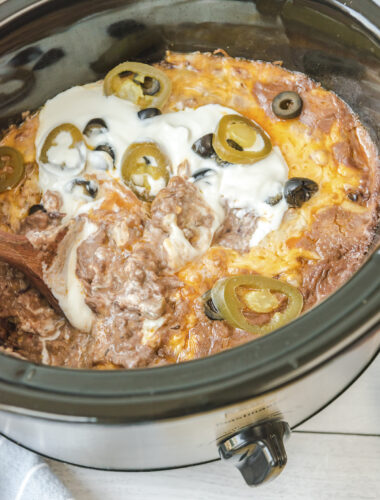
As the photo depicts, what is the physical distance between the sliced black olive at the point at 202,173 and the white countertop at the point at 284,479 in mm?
647

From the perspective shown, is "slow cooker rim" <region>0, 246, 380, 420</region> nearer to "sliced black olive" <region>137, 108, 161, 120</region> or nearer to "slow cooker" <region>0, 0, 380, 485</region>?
"slow cooker" <region>0, 0, 380, 485</region>

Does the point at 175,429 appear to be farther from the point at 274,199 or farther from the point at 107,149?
the point at 107,149

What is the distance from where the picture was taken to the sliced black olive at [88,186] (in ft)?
5.32

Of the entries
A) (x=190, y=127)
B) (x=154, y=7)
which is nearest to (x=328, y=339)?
(x=190, y=127)

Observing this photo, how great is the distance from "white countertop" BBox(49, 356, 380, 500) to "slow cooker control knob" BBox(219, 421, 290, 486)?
1.10 feet

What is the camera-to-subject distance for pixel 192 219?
5.12 ft

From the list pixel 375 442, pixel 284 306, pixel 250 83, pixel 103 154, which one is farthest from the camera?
pixel 250 83

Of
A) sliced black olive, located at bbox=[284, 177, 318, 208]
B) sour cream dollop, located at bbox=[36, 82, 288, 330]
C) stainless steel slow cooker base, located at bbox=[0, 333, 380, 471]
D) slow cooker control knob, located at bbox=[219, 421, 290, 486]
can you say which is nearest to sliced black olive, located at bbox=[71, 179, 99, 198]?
sour cream dollop, located at bbox=[36, 82, 288, 330]

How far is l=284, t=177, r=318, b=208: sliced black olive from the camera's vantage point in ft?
5.14

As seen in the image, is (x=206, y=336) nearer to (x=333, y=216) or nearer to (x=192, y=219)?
(x=192, y=219)

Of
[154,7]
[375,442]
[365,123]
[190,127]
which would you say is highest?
[154,7]

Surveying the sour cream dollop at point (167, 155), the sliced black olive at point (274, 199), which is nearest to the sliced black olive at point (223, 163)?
the sour cream dollop at point (167, 155)

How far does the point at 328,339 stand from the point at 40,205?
0.88 m

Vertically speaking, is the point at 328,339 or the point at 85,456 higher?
the point at 328,339
